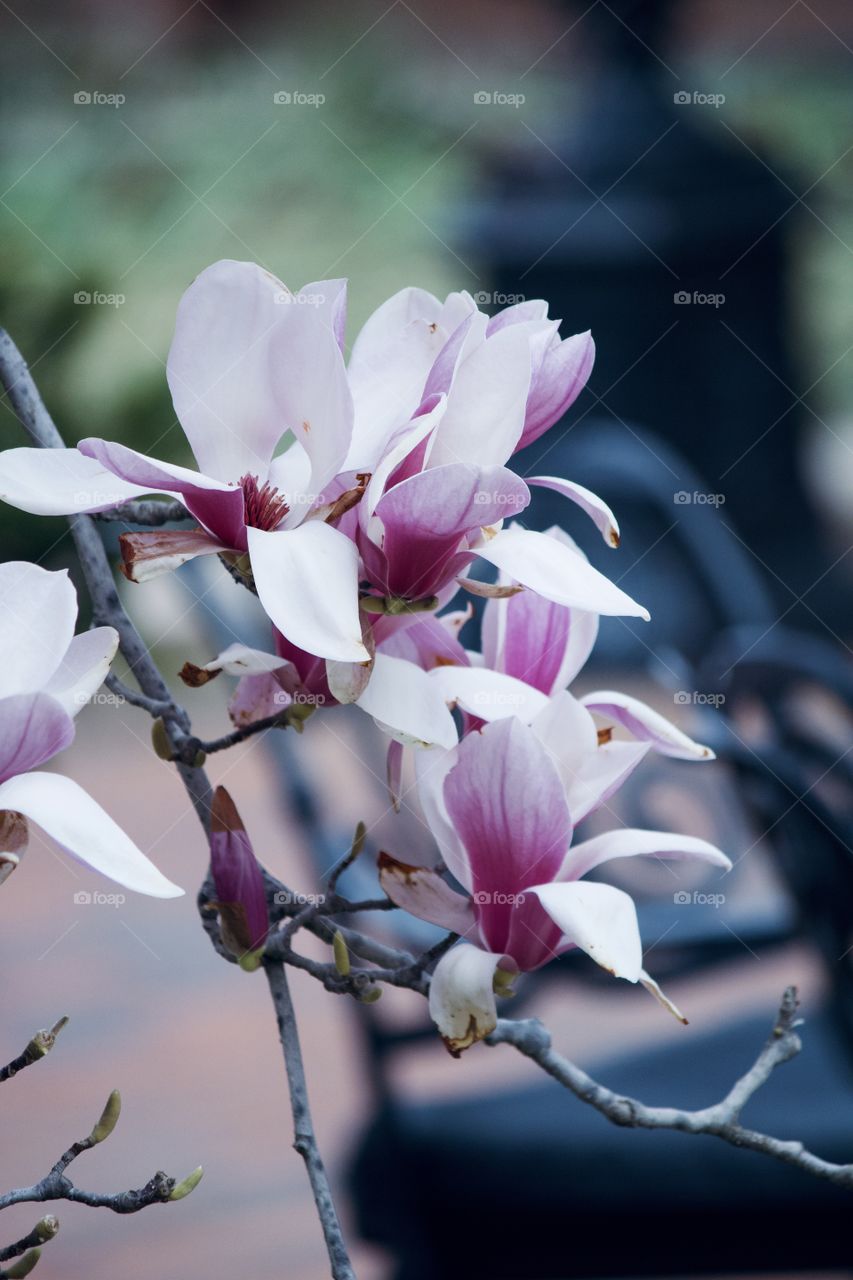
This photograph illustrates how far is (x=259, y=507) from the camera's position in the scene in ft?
0.99

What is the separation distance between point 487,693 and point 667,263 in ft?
5.31

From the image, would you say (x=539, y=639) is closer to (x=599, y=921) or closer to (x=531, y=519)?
(x=599, y=921)

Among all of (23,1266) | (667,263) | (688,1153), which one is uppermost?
(667,263)

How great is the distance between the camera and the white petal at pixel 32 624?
0.26 m

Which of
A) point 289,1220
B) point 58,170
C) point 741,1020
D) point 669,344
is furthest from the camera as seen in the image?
point 58,170

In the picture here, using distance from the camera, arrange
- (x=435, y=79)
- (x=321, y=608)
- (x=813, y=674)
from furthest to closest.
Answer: (x=435, y=79), (x=813, y=674), (x=321, y=608)

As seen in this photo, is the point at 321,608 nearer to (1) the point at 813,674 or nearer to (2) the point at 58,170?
(1) the point at 813,674

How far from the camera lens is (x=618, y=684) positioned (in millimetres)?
1894

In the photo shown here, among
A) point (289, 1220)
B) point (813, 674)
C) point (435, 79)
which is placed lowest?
point (289, 1220)

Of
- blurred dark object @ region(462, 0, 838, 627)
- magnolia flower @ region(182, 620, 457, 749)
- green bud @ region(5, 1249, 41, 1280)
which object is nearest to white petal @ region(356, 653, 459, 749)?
magnolia flower @ region(182, 620, 457, 749)

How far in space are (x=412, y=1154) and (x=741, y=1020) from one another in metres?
0.25

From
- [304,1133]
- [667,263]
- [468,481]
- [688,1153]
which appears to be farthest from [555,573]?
[667,263]

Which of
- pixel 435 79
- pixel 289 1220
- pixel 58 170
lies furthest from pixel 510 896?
pixel 435 79

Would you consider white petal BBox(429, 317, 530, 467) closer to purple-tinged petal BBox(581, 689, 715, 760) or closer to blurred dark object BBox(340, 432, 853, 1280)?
purple-tinged petal BBox(581, 689, 715, 760)
